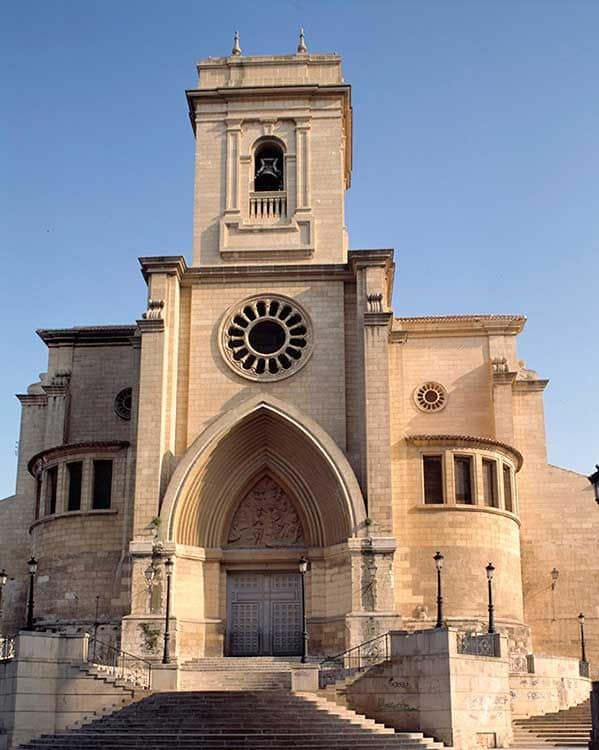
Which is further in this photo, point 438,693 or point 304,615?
point 304,615

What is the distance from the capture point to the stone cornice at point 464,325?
4244 cm

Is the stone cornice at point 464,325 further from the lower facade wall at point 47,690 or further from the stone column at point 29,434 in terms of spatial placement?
the lower facade wall at point 47,690

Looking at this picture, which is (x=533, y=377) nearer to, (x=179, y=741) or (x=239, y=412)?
(x=239, y=412)

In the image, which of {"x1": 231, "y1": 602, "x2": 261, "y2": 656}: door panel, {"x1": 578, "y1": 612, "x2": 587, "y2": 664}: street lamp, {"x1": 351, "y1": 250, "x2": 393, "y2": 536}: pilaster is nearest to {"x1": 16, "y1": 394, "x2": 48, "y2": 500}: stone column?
{"x1": 231, "y1": 602, "x2": 261, "y2": 656}: door panel

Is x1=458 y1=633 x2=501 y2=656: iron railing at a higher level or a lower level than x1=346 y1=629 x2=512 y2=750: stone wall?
higher

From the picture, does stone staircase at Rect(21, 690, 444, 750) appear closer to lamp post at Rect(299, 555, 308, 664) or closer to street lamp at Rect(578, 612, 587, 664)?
lamp post at Rect(299, 555, 308, 664)

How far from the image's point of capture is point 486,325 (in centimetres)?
4247

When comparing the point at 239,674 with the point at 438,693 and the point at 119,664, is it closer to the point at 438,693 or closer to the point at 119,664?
the point at 119,664

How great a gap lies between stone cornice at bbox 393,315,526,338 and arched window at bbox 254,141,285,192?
7.12m

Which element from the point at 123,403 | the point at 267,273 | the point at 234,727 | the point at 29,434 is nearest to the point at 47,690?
the point at 234,727

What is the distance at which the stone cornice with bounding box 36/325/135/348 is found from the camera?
42438 millimetres

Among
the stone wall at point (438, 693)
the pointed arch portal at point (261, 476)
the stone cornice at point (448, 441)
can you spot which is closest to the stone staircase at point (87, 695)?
the stone wall at point (438, 693)

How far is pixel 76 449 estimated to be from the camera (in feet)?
120

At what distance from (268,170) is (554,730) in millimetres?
21698
